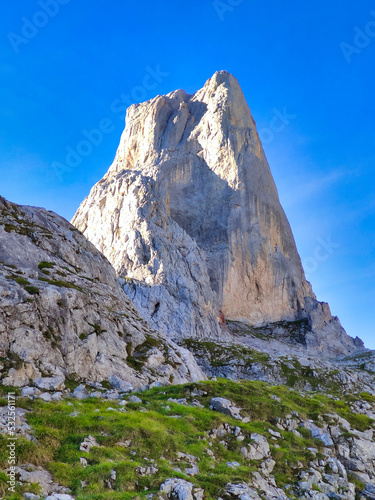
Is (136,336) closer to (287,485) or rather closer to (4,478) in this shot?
(287,485)

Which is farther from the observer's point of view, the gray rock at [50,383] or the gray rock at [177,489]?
the gray rock at [50,383]

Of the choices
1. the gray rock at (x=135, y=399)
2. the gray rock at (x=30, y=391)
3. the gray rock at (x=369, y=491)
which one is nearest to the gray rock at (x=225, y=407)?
the gray rock at (x=135, y=399)

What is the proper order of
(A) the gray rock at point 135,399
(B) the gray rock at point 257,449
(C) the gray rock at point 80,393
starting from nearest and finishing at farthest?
(B) the gray rock at point 257,449
(A) the gray rock at point 135,399
(C) the gray rock at point 80,393

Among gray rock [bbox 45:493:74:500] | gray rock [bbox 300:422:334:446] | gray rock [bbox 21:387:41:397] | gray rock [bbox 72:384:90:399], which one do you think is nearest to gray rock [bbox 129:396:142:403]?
gray rock [bbox 72:384:90:399]

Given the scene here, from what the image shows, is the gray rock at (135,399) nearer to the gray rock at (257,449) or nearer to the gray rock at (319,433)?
the gray rock at (257,449)

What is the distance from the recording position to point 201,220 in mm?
159750

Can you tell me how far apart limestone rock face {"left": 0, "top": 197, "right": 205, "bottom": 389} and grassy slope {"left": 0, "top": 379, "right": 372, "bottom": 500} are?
630 cm

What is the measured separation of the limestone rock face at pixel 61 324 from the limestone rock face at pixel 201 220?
59.6 metres

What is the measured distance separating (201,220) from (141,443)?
145232 mm

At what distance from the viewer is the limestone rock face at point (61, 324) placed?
2603 cm

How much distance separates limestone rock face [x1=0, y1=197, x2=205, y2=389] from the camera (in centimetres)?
2603

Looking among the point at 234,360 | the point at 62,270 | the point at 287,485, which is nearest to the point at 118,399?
the point at 287,485

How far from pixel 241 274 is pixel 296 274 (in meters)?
29.5

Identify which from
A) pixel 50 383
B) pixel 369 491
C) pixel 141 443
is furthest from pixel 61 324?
pixel 369 491
